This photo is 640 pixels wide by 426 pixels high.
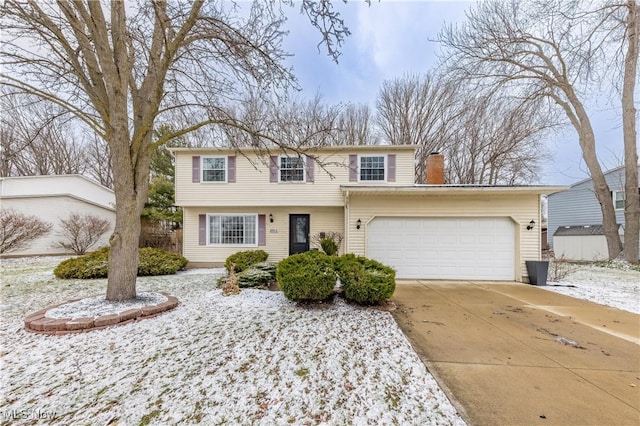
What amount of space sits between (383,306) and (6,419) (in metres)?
4.85

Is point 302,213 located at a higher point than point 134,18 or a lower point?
lower

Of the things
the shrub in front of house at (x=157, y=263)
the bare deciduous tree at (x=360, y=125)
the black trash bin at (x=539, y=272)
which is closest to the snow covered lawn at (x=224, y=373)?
the shrub in front of house at (x=157, y=263)

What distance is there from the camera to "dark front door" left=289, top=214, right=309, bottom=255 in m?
10.6

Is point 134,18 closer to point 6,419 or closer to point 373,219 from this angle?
point 6,419

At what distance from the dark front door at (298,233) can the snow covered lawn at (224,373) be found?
5914 millimetres

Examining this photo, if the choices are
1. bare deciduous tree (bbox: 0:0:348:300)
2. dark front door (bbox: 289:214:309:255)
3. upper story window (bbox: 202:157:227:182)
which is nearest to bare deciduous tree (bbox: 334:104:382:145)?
dark front door (bbox: 289:214:309:255)

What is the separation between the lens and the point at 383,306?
16.8ft

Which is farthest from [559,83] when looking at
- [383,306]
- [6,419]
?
[6,419]

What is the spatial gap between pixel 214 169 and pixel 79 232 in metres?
7.82

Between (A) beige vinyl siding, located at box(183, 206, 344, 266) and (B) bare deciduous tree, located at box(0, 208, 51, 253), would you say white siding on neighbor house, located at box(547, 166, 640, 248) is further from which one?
(B) bare deciduous tree, located at box(0, 208, 51, 253)

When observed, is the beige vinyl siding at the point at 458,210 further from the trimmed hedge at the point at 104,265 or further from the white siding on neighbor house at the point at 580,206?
the white siding on neighbor house at the point at 580,206

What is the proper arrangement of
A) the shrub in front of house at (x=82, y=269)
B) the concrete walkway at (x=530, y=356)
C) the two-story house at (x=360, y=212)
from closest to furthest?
the concrete walkway at (x=530, y=356), the shrub in front of house at (x=82, y=269), the two-story house at (x=360, y=212)

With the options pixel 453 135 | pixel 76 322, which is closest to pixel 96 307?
pixel 76 322

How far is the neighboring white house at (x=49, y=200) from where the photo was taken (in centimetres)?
1219
